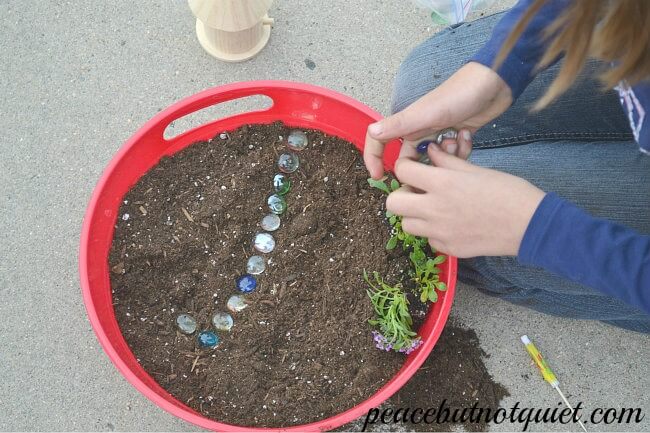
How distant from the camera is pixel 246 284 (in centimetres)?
117

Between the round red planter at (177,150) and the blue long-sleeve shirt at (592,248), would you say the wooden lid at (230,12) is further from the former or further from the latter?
the blue long-sleeve shirt at (592,248)

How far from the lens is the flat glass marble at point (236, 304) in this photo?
3.81 ft

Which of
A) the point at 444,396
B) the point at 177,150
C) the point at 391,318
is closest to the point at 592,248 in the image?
the point at 391,318

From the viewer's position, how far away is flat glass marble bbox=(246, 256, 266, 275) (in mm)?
1185

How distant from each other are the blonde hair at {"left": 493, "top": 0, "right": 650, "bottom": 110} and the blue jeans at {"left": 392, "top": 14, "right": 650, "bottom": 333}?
0.31m

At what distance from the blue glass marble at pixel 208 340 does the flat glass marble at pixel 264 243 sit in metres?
0.18

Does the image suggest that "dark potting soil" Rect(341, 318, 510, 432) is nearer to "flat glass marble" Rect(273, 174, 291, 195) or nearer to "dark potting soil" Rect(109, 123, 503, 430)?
"dark potting soil" Rect(109, 123, 503, 430)

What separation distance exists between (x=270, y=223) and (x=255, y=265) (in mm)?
84

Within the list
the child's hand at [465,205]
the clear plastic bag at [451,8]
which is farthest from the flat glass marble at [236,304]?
the clear plastic bag at [451,8]

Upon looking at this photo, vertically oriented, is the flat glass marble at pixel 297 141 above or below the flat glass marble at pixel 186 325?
above

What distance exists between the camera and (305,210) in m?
1.20

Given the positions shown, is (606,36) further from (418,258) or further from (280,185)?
(280,185)

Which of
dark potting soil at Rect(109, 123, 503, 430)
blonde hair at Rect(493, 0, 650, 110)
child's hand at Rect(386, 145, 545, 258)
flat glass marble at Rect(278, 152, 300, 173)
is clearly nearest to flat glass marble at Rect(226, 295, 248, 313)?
dark potting soil at Rect(109, 123, 503, 430)

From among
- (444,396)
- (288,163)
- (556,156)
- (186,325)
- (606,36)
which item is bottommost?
(444,396)
